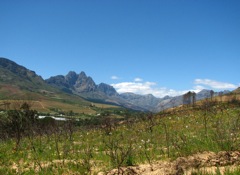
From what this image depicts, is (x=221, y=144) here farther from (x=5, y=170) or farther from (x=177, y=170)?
(x=5, y=170)

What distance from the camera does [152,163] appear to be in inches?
346

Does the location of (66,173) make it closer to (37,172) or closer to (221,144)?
(37,172)

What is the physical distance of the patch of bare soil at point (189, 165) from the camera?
763 centimetres

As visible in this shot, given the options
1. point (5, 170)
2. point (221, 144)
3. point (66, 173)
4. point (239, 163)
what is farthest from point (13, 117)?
point (239, 163)

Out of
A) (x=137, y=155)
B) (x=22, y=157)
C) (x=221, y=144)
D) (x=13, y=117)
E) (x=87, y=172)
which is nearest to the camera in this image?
(x=87, y=172)

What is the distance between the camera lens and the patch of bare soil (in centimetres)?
763

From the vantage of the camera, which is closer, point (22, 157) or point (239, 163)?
point (239, 163)

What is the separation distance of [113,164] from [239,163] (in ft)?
11.7

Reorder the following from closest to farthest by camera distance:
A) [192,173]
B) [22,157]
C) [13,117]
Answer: [192,173] < [22,157] < [13,117]

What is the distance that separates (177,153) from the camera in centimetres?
953

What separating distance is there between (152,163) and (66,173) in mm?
2648

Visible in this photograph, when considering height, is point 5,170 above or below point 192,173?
below

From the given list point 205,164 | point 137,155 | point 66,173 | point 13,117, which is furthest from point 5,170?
point 13,117

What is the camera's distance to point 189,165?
306 inches
